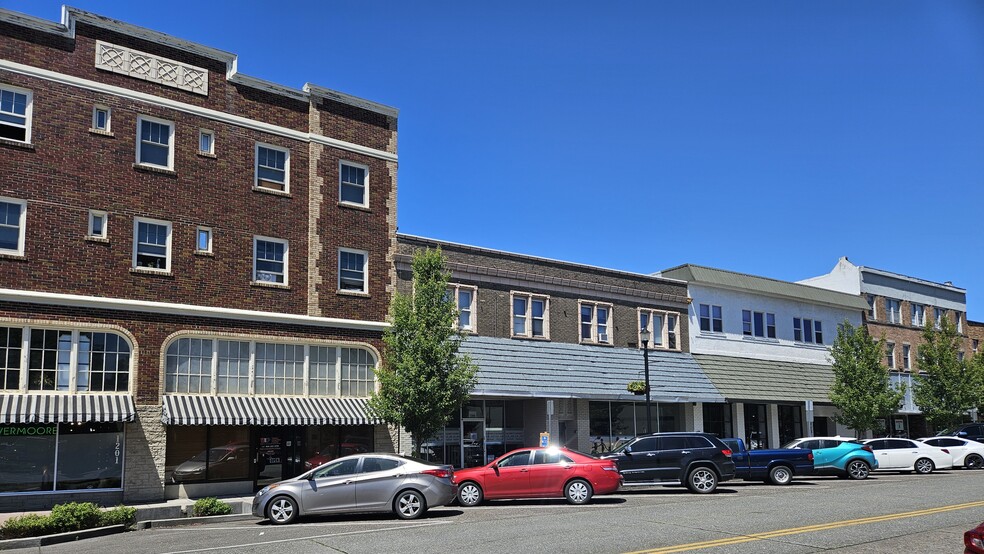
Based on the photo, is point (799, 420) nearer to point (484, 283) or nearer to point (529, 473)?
point (484, 283)

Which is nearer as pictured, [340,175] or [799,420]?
[340,175]

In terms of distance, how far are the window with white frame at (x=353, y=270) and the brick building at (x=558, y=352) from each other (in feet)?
4.21

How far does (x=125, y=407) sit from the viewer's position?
818 inches

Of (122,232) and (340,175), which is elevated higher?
(340,175)

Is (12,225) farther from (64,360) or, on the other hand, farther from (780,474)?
(780,474)

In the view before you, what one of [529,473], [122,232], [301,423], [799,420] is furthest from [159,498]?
[799,420]

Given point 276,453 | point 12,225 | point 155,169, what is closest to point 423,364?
point 276,453

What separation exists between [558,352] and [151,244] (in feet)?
49.0

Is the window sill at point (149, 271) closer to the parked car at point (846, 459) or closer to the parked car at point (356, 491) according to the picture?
the parked car at point (356, 491)

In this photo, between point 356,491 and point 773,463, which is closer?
point 356,491

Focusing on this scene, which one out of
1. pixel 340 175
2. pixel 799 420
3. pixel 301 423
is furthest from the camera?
pixel 799 420

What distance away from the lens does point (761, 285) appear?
1539 inches

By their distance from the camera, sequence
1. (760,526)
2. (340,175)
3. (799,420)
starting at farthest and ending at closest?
1. (799,420)
2. (340,175)
3. (760,526)

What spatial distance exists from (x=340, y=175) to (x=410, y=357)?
21.8 ft
